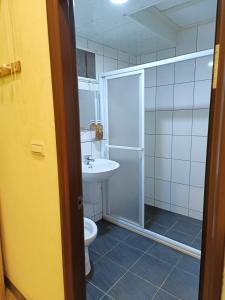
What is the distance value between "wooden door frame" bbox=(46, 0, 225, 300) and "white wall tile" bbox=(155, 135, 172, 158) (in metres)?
1.98

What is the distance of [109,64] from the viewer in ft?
8.36

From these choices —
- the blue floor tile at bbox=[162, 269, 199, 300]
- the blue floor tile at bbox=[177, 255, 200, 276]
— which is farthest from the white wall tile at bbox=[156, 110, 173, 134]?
the blue floor tile at bbox=[162, 269, 199, 300]

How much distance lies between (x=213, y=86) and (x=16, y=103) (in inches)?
41.0

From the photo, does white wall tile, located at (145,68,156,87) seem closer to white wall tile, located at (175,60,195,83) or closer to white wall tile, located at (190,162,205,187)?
white wall tile, located at (175,60,195,83)

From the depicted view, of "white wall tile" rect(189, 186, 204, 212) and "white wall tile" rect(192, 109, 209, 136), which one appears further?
"white wall tile" rect(189, 186, 204, 212)

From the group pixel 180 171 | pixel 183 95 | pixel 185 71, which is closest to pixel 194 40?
pixel 185 71

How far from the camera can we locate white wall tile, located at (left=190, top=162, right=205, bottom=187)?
8.49 feet

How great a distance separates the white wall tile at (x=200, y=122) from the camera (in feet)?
8.13

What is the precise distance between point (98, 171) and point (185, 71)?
1642 millimetres

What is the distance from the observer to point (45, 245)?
4.04ft

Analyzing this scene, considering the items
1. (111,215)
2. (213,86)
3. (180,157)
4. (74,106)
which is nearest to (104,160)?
(111,215)

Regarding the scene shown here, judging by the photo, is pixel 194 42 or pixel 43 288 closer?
pixel 43 288

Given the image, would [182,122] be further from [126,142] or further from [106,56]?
[106,56]

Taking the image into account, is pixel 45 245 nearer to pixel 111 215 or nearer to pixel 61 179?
pixel 61 179
